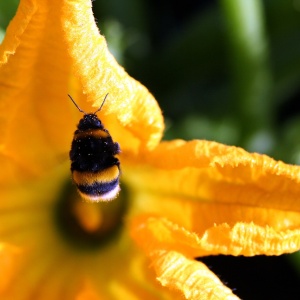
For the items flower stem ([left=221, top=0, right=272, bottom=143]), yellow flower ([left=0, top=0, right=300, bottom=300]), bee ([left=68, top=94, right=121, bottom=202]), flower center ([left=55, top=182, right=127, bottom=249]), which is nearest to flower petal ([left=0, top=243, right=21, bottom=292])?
yellow flower ([left=0, top=0, right=300, bottom=300])

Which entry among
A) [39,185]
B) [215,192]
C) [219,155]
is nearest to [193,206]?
[215,192]

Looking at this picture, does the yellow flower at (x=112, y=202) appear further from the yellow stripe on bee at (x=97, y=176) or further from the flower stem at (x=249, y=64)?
the flower stem at (x=249, y=64)

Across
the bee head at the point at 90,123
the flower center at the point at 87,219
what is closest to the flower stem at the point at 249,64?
the flower center at the point at 87,219

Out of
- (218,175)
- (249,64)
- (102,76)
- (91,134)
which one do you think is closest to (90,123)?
(91,134)

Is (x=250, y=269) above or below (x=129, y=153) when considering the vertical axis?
below

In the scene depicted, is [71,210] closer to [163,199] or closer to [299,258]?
[163,199]

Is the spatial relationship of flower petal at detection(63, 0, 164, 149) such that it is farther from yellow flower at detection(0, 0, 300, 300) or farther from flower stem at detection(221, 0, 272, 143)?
flower stem at detection(221, 0, 272, 143)
